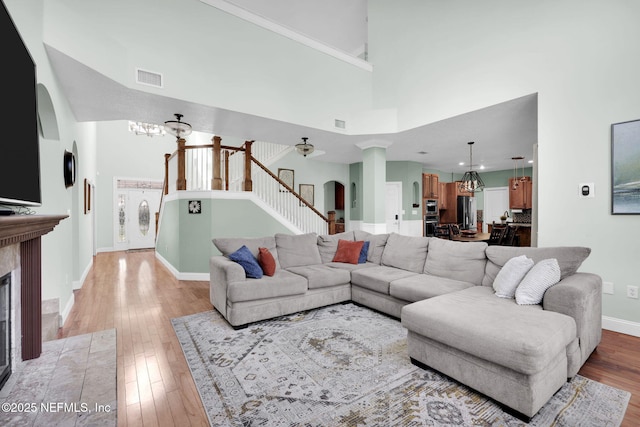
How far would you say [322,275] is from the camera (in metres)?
3.66

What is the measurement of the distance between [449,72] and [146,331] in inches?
209

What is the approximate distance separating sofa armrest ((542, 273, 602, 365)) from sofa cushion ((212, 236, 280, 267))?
2955mm

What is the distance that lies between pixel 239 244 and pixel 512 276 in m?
3.02

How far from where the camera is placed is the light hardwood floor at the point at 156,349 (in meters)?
1.85

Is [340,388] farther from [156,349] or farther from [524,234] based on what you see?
[524,234]

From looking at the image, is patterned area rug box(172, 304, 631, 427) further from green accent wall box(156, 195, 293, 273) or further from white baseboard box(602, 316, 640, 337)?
green accent wall box(156, 195, 293, 273)

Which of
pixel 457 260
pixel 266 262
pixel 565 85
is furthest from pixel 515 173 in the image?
pixel 266 262

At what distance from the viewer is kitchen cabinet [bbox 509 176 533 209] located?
8635mm

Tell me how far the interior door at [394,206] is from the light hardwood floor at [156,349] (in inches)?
211

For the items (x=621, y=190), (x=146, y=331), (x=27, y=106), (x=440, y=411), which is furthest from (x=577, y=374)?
(x=27, y=106)

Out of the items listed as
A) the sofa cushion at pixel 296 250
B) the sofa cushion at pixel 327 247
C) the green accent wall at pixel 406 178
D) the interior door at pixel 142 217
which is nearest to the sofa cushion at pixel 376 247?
the sofa cushion at pixel 327 247

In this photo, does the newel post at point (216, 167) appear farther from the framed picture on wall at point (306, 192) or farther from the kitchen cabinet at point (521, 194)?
the kitchen cabinet at point (521, 194)

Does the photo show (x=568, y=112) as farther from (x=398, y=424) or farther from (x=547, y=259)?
(x=398, y=424)

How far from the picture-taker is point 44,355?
2246 mm
